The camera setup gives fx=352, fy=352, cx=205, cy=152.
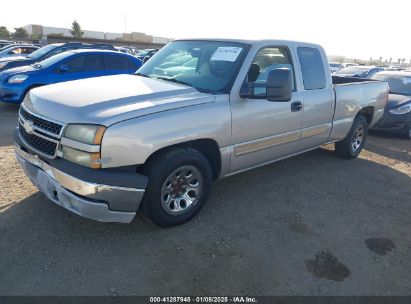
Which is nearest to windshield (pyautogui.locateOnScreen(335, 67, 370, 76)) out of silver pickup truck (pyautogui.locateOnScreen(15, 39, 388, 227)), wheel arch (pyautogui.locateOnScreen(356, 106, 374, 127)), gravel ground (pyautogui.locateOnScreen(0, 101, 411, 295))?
wheel arch (pyautogui.locateOnScreen(356, 106, 374, 127))

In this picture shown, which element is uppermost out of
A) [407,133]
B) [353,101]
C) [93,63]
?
[353,101]

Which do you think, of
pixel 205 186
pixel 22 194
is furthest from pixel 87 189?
pixel 22 194

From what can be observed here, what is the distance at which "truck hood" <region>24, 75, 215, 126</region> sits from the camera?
2.95 m

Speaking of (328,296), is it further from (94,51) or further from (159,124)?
(94,51)

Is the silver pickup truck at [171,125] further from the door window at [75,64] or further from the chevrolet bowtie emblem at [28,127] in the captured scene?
the door window at [75,64]

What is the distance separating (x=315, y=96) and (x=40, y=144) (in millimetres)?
3439

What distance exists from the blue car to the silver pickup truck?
5.13 meters

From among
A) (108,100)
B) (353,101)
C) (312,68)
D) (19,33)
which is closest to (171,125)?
(108,100)

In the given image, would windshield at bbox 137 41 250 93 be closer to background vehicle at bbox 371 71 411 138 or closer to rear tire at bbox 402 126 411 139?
background vehicle at bbox 371 71 411 138

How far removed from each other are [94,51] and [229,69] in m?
6.61

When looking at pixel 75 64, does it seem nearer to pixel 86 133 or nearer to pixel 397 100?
pixel 86 133

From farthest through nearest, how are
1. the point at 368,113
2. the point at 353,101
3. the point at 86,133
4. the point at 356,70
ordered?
the point at 356,70, the point at 368,113, the point at 353,101, the point at 86,133

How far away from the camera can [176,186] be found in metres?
3.51

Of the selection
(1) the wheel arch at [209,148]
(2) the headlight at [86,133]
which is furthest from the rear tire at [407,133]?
(2) the headlight at [86,133]
